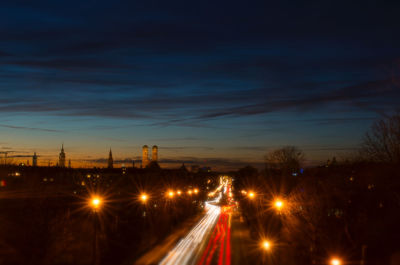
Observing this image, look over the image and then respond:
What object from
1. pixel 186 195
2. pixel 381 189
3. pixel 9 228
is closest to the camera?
pixel 9 228

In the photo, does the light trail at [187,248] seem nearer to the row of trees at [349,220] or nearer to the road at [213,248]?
the road at [213,248]

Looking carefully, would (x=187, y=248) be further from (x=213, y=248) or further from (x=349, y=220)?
(x=349, y=220)

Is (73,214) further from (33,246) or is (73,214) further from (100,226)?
(33,246)

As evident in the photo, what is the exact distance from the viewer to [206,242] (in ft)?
105

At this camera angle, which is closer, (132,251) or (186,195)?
(132,251)

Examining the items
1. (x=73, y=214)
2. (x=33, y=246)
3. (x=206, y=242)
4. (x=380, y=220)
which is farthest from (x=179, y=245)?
(x=380, y=220)

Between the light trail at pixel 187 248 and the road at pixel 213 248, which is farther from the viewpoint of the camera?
the road at pixel 213 248

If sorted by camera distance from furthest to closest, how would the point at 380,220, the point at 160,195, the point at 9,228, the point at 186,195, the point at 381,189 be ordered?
the point at 186,195 → the point at 160,195 → the point at 381,189 → the point at 380,220 → the point at 9,228

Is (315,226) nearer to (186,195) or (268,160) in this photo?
(186,195)

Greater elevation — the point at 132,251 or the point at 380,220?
the point at 380,220

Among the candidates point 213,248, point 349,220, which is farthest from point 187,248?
point 349,220

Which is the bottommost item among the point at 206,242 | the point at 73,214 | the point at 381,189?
the point at 206,242

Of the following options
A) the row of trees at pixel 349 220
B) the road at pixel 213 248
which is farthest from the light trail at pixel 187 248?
the row of trees at pixel 349 220

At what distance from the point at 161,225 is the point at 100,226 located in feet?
29.2
